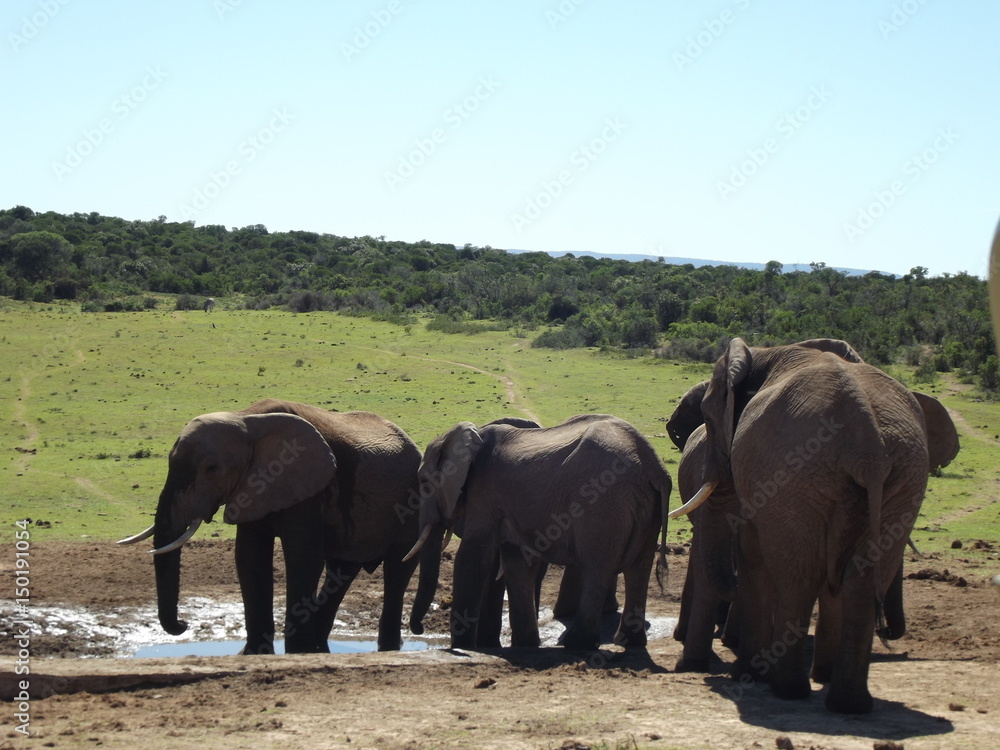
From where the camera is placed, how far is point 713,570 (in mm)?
9289

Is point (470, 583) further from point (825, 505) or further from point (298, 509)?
point (825, 505)

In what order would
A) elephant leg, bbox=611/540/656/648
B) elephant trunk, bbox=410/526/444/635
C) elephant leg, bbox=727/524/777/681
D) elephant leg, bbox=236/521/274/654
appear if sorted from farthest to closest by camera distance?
1. elephant trunk, bbox=410/526/444/635
2. elephant leg, bbox=236/521/274/654
3. elephant leg, bbox=611/540/656/648
4. elephant leg, bbox=727/524/777/681

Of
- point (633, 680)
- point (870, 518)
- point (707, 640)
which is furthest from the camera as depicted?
point (707, 640)

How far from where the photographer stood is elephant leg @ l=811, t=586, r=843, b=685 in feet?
26.4

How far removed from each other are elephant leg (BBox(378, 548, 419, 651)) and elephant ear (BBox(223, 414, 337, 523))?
139 centimetres

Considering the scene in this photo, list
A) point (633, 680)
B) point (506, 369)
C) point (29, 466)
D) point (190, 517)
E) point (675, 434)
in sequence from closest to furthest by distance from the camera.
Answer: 1. point (633, 680)
2. point (190, 517)
3. point (675, 434)
4. point (29, 466)
5. point (506, 369)

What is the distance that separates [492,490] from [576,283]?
144 feet

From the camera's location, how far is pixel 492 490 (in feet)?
34.1

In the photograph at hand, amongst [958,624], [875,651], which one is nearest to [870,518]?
[875,651]

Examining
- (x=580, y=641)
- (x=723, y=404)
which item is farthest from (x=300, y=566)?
(x=723, y=404)

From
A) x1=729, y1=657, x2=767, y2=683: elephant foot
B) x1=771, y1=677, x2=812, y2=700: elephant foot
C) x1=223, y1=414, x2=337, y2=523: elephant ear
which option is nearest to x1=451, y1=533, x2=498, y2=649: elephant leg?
x1=223, y1=414, x2=337, y2=523: elephant ear

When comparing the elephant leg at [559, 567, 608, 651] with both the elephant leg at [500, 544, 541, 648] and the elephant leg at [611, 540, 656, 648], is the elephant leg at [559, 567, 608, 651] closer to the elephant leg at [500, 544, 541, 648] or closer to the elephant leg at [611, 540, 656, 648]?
the elephant leg at [611, 540, 656, 648]

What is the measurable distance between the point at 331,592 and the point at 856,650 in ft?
18.6

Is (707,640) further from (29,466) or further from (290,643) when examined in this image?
(29,466)
